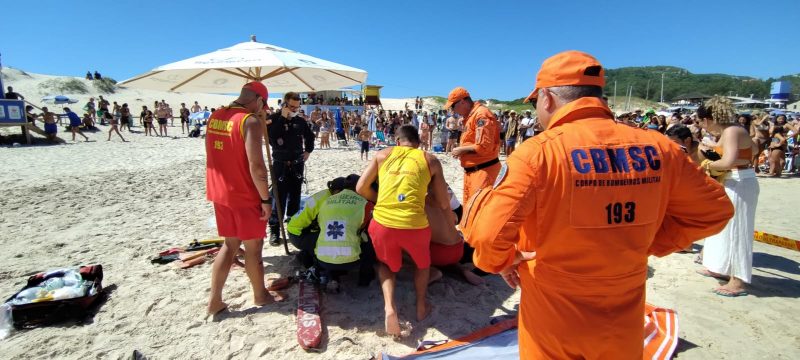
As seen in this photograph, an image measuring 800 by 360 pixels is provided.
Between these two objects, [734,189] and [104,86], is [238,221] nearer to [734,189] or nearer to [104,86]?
[734,189]

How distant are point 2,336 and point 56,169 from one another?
973 centimetres

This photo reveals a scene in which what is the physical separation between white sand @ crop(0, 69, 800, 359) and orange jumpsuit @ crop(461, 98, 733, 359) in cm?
185

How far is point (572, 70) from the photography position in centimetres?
146

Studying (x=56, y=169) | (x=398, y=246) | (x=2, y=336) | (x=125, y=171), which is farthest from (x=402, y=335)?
(x=56, y=169)

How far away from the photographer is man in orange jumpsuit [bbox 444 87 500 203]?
168 inches

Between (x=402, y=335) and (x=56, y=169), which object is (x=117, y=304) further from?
(x=56, y=169)

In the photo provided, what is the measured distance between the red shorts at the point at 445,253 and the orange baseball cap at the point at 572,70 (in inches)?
105

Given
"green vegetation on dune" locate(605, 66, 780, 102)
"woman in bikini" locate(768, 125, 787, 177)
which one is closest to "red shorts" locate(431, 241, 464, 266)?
"woman in bikini" locate(768, 125, 787, 177)

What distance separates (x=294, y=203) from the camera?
5.34 meters

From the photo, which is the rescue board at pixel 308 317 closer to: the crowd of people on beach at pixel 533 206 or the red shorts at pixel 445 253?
the crowd of people on beach at pixel 533 206

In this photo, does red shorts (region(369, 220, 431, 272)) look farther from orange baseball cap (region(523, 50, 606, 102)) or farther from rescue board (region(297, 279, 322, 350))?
orange baseball cap (region(523, 50, 606, 102))

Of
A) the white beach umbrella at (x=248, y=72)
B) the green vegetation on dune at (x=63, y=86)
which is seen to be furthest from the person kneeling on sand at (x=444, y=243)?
the green vegetation on dune at (x=63, y=86)

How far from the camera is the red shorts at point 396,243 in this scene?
3219mm

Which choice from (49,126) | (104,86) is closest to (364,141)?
(49,126)
